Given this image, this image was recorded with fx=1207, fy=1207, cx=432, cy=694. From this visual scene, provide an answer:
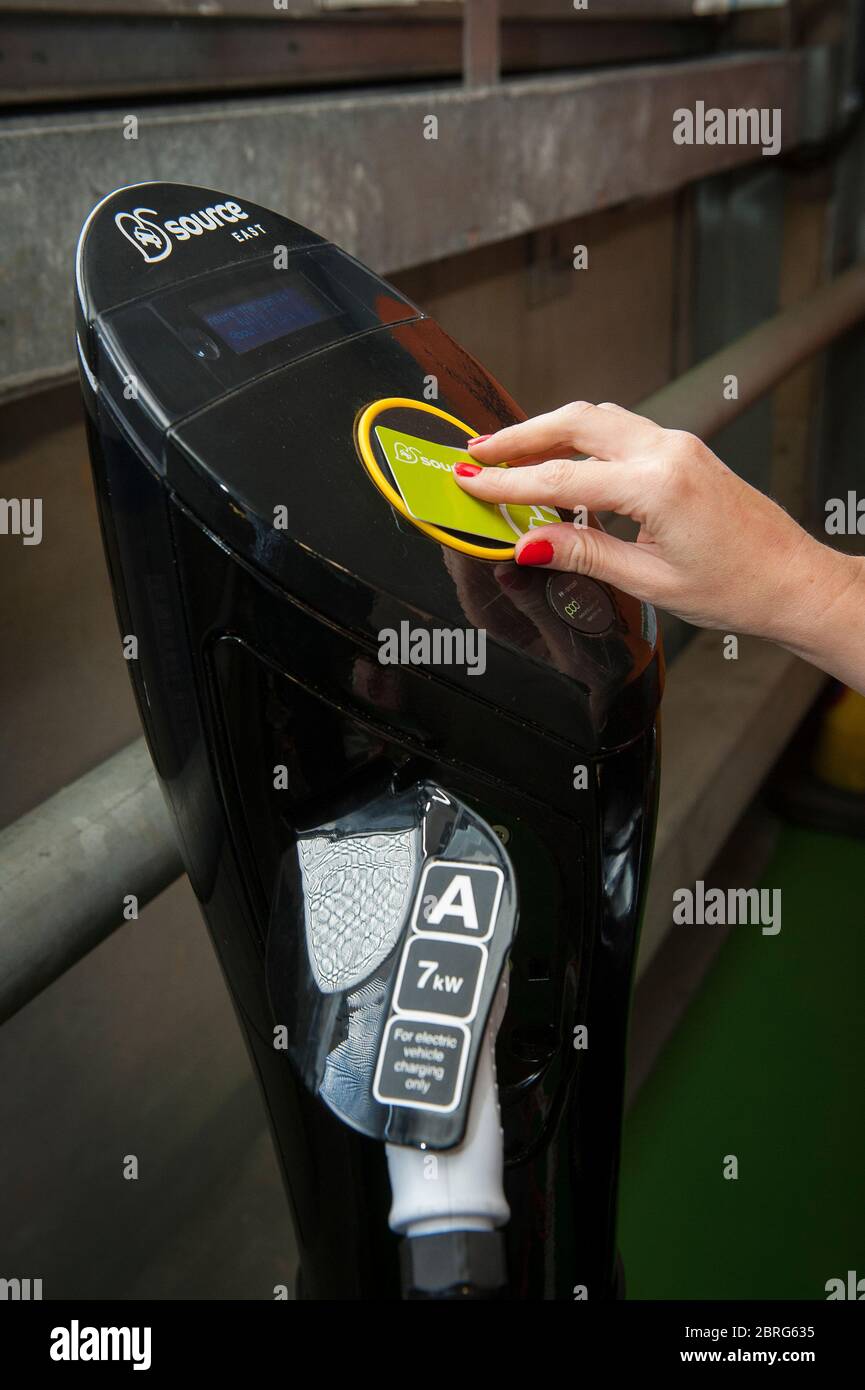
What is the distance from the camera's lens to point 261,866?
0.60 meters

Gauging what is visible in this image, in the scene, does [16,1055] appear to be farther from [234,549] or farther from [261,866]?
[234,549]

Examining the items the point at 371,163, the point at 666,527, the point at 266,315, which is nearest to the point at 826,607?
the point at 666,527

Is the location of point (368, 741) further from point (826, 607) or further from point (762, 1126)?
point (762, 1126)

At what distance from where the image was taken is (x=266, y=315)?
601mm

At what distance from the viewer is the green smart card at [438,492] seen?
0.57 metres

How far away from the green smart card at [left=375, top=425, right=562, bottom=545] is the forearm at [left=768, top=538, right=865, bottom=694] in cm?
16

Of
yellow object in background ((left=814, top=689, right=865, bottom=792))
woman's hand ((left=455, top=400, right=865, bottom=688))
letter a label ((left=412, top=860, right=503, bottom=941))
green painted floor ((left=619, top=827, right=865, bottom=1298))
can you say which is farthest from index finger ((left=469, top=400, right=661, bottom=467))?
yellow object in background ((left=814, top=689, right=865, bottom=792))

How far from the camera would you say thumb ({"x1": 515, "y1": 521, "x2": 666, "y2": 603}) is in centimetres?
59

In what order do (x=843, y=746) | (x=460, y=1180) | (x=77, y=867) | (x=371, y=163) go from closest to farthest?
(x=460, y=1180), (x=77, y=867), (x=371, y=163), (x=843, y=746)

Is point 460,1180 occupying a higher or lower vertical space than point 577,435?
lower

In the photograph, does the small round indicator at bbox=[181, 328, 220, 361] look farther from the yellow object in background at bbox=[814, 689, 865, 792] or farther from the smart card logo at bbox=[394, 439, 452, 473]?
the yellow object in background at bbox=[814, 689, 865, 792]

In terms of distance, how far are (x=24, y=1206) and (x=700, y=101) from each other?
Answer: 1.92m

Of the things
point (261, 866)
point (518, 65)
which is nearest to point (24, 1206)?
point (261, 866)

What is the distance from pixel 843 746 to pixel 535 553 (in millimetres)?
2164
